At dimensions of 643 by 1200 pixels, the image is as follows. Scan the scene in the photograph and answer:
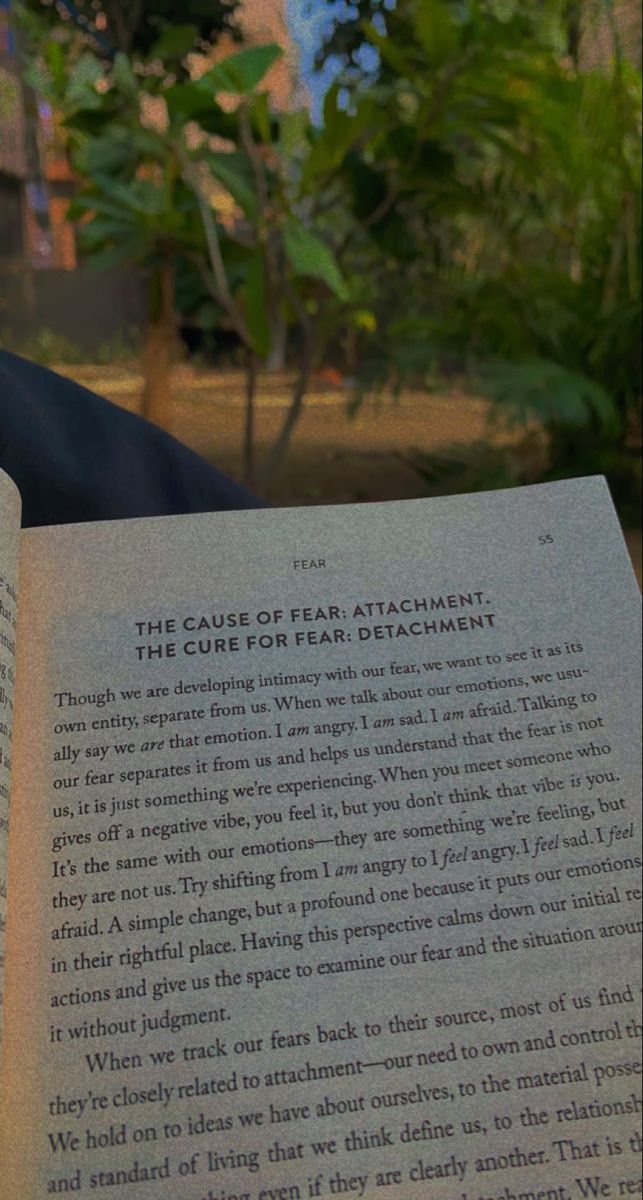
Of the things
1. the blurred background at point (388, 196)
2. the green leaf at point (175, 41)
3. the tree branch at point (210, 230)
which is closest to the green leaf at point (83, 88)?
the blurred background at point (388, 196)

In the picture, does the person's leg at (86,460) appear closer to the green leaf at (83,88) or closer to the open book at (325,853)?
the open book at (325,853)

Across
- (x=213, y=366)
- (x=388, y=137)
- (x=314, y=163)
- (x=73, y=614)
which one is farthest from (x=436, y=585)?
(x=213, y=366)

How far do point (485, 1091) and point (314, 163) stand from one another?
201 cm

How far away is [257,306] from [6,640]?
1.93 m

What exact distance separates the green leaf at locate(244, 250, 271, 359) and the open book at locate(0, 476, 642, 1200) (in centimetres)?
186

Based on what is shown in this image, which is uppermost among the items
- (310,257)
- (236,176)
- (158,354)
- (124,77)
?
(124,77)

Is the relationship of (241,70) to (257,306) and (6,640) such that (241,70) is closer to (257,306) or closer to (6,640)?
(257,306)

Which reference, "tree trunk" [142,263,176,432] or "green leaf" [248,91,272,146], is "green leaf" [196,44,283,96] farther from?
"tree trunk" [142,263,176,432]

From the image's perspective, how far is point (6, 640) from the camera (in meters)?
0.36

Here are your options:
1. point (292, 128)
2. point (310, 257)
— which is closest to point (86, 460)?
point (310, 257)

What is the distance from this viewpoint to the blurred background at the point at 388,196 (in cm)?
203

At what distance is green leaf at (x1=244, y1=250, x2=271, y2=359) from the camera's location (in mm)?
2127

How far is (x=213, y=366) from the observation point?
6.59 metres

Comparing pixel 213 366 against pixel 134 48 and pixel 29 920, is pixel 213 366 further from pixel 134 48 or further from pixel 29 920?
pixel 29 920
